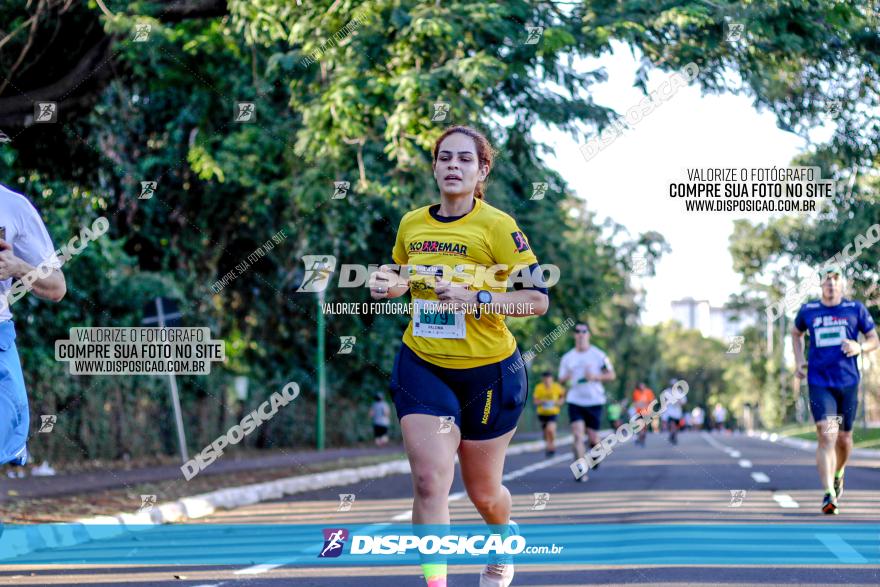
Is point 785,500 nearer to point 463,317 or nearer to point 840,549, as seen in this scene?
point 840,549

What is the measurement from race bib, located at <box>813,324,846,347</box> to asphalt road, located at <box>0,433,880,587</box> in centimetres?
146

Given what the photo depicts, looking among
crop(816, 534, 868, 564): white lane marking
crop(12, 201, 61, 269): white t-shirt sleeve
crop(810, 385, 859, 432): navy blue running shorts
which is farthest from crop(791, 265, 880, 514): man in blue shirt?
crop(12, 201, 61, 269): white t-shirt sleeve

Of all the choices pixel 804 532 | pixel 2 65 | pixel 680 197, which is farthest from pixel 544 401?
pixel 804 532

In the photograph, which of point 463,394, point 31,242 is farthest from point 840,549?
point 31,242

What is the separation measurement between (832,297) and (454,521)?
3787mm

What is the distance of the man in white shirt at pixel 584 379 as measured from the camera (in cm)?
1720

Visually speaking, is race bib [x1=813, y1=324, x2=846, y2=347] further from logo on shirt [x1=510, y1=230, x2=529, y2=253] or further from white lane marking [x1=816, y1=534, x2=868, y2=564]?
logo on shirt [x1=510, y1=230, x2=529, y2=253]

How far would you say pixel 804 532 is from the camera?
994cm

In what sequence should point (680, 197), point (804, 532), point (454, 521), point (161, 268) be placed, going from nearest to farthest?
point (804, 532) < point (454, 521) < point (680, 197) < point (161, 268)

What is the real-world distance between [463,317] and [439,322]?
0.36ft

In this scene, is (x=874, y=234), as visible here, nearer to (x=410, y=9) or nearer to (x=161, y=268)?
(x=410, y=9)

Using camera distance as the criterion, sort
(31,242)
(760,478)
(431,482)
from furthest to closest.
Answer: (760,478), (431,482), (31,242)

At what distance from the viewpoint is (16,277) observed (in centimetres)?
507

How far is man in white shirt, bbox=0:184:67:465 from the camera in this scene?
493 centimetres
